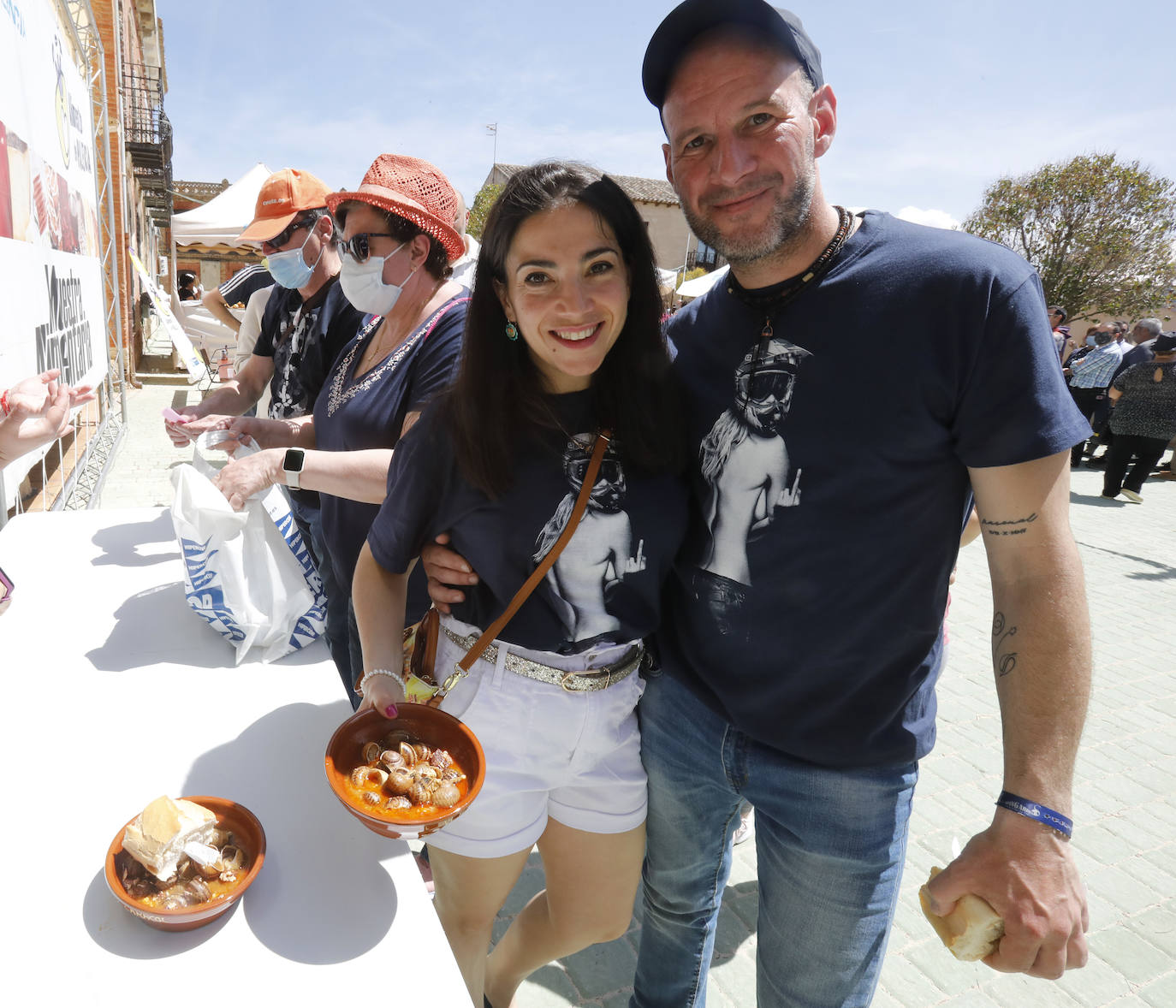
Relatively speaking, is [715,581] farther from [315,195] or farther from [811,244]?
[315,195]

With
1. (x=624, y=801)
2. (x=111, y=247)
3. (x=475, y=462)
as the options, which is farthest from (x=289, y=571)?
(x=111, y=247)

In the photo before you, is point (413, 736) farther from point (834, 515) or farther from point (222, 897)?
point (834, 515)

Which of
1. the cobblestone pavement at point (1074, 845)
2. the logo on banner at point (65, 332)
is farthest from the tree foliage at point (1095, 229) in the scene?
the logo on banner at point (65, 332)

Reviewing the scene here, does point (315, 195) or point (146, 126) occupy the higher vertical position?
point (146, 126)

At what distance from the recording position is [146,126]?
54.6ft

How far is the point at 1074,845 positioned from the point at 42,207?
592 cm

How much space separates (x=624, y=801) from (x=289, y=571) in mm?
1069

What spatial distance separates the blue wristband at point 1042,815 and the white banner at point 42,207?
3.52 m

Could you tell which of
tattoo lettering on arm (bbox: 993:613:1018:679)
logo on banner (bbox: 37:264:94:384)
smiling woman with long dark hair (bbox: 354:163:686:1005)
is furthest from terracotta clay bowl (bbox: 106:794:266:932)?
logo on banner (bbox: 37:264:94:384)

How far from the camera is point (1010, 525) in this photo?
132cm

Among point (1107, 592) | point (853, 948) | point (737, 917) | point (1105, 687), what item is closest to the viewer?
point (853, 948)

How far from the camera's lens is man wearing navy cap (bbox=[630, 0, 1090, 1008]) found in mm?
1279

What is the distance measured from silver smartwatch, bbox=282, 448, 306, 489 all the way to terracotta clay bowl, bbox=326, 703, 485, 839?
81cm

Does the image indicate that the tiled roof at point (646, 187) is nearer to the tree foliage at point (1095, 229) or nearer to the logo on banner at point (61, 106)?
the tree foliage at point (1095, 229)
